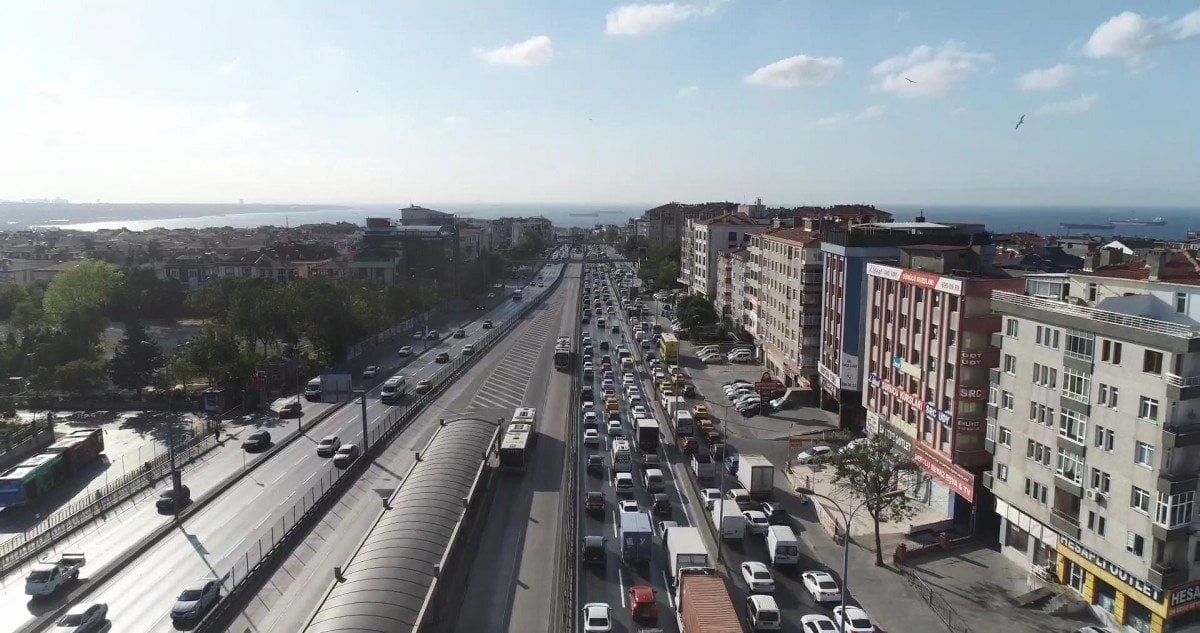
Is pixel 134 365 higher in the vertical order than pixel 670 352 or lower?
higher

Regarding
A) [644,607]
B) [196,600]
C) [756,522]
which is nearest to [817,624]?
[644,607]

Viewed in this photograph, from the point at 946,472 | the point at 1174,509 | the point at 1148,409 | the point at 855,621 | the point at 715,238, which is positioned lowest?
the point at 855,621

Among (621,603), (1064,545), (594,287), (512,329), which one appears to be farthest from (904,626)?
(594,287)

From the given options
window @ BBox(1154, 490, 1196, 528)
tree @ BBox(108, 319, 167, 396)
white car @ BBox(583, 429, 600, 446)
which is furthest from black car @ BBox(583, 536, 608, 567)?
tree @ BBox(108, 319, 167, 396)

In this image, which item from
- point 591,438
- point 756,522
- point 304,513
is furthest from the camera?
point 591,438

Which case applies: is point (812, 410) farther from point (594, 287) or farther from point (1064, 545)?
point (594, 287)

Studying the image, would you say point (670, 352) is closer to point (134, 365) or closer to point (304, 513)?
point (304, 513)
